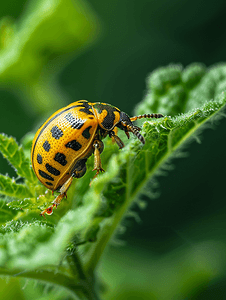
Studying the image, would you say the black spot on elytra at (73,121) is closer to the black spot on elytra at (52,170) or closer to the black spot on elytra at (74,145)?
the black spot on elytra at (74,145)

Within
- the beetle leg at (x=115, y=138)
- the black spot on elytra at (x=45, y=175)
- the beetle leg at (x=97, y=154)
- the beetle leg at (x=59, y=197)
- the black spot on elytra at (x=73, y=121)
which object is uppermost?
the black spot on elytra at (x=73, y=121)

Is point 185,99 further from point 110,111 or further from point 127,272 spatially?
point 127,272

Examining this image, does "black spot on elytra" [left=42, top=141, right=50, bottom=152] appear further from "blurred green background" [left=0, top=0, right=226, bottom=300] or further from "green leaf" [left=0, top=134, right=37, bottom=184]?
"blurred green background" [left=0, top=0, right=226, bottom=300]

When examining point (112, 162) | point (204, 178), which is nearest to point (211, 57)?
point (204, 178)

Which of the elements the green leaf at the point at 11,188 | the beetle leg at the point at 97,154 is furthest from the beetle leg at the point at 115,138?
the green leaf at the point at 11,188

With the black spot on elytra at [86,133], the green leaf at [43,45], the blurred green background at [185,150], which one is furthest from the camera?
the green leaf at [43,45]

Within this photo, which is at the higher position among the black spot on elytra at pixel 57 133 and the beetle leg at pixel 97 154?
the black spot on elytra at pixel 57 133

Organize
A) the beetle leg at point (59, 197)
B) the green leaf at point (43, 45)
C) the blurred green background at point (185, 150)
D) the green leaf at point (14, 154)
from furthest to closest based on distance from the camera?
the green leaf at point (43, 45)
the blurred green background at point (185, 150)
the green leaf at point (14, 154)
the beetle leg at point (59, 197)

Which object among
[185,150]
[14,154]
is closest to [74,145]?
[14,154]
